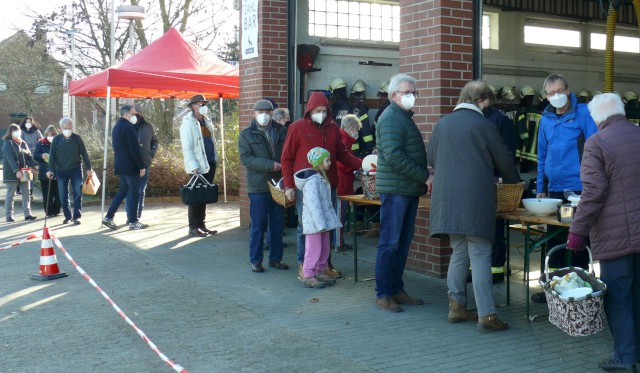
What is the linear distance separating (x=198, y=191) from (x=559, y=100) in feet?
20.5

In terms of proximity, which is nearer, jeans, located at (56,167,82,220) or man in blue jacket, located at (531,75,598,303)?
man in blue jacket, located at (531,75,598,303)

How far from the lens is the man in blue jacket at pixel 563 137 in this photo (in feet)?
22.2

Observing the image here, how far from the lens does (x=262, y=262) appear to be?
9.42 meters

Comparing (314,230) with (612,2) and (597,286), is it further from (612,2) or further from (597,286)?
(612,2)

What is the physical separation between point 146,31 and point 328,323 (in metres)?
22.6

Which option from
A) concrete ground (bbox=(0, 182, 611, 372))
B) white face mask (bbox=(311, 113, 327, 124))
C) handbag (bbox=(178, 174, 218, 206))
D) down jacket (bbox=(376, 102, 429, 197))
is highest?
white face mask (bbox=(311, 113, 327, 124))

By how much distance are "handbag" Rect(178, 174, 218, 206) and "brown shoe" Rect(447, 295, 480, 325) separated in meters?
5.78

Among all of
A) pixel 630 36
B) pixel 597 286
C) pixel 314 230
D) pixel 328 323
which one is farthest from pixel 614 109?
pixel 630 36

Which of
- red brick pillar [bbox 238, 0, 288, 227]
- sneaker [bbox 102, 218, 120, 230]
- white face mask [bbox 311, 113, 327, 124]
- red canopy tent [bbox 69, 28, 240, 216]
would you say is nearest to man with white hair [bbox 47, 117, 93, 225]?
red canopy tent [bbox 69, 28, 240, 216]

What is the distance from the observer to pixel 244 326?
6625mm

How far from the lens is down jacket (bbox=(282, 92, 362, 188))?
813 centimetres

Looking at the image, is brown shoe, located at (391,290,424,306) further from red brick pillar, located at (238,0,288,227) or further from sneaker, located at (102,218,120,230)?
sneaker, located at (102,218,120,230)

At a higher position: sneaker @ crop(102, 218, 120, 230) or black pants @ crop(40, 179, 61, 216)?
black pants @ crop(40, 179, 61, 216)

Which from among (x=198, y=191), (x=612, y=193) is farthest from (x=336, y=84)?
(x=612, y=193)
